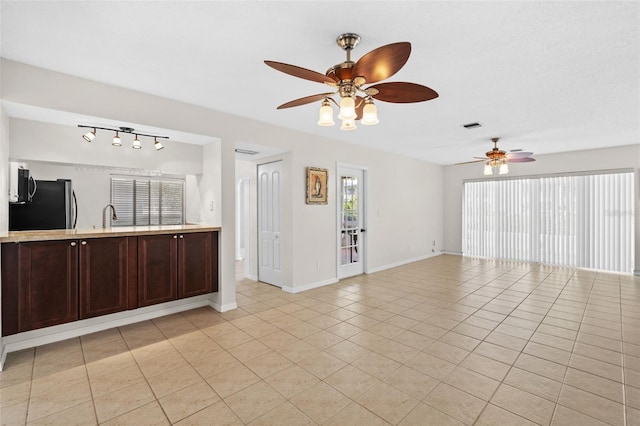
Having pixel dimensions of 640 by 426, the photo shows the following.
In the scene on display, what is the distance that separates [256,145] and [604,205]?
23.5 ft

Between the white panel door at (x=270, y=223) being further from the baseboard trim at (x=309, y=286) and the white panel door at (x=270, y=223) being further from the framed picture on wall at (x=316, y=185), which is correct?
the framed picture on wall at (x=316, y=185)

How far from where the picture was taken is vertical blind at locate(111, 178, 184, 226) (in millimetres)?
4223

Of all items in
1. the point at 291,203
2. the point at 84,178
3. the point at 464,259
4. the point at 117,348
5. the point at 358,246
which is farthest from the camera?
the point at 464,259

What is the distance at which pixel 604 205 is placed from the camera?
620 cm

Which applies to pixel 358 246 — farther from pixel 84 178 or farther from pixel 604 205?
pixel 604 205

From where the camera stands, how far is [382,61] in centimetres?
175

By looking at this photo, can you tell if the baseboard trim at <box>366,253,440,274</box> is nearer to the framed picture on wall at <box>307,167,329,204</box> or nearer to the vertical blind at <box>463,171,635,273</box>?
the vertical blind at <box>463,171,635,273</box>

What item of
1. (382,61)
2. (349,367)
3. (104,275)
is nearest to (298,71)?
(382,61)

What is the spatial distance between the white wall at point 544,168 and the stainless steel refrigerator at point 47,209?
8.38 metres

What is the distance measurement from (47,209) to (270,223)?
292 centimetres

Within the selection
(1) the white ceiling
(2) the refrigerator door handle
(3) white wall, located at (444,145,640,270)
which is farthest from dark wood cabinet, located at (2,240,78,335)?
(3) white wall, located at (444,145,640,270)

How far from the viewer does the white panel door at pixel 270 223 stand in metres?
5.05

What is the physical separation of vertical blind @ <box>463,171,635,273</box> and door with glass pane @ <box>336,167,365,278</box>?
3912 mm

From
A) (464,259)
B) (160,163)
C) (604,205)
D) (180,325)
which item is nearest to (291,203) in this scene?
(160,163)
